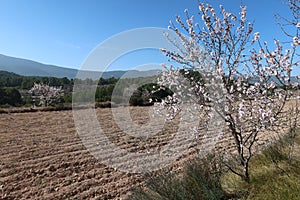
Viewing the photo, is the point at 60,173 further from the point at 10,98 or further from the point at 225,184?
the point at 10,98

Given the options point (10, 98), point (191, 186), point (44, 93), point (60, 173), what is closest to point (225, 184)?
point (191, 186)

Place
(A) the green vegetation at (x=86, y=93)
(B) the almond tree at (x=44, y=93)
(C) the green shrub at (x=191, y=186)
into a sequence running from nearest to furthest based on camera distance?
(C) the green shrub at (x=191, y=186), (A) the green vegetation at (x=86, y=93), (B) the almond tree at (x=44, y=93)

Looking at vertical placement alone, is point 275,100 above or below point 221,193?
above

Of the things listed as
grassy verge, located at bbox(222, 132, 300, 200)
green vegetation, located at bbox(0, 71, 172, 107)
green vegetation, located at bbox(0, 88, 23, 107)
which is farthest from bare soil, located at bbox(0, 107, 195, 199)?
green vegetation, located at bbox(0, 88, 23, 107)

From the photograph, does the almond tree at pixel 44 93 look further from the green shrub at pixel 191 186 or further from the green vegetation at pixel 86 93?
the green shrub at pixel 191 186

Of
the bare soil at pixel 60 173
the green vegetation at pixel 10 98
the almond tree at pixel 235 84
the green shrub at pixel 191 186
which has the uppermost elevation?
the almond tree at pixel 235 84

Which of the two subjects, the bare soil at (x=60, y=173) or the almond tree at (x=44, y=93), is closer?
the bare soil at (x=60, y=173)

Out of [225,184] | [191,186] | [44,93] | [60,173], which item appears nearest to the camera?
[191,186]

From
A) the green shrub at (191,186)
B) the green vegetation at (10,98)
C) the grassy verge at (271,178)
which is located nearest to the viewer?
the grassy verge at (271,178)

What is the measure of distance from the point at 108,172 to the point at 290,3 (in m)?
4.81

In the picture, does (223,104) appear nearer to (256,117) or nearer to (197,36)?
(256,117)

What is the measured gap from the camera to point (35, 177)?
18.4ft

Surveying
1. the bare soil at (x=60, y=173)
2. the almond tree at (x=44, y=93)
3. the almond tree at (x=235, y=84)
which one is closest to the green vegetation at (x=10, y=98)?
the almond tree at (x=44, y=93)

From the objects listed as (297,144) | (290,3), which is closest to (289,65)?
(290,3)
